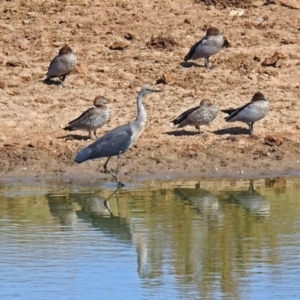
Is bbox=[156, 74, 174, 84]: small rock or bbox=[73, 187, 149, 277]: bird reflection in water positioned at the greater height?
bbox=[156, 74, 174, 84]: small rock

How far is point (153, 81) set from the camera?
17.9 meters

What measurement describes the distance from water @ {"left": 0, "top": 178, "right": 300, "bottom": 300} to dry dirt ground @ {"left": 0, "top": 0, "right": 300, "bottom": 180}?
74 cm

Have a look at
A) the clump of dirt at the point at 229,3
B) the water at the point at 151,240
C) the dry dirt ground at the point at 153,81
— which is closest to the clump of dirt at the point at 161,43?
the dry dirt ground at the point at 153,81

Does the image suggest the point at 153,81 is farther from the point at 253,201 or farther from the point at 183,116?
the point at 253,201

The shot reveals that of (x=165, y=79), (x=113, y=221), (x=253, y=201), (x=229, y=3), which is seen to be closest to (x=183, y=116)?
(x=165, y=79)

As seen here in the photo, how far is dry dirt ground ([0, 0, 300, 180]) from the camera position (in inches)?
615

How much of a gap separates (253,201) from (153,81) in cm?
469

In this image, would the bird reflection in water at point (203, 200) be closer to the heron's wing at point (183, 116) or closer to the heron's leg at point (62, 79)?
the heron's wing at point (183, 116)

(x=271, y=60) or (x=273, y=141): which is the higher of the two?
(x=271, y=60)

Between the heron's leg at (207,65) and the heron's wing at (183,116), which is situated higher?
the heron's leg at (207,65)

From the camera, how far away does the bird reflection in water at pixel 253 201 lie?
1299 cm

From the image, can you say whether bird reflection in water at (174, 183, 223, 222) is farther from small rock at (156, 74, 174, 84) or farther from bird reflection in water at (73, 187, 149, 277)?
small rock at (156, 74, 174, 84)

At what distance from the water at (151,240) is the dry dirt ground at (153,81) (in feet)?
2.41

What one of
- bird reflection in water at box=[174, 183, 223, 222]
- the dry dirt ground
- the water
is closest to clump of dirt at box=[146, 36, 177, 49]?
the dry dirt ground
